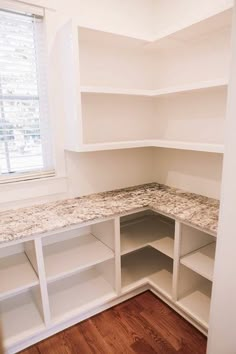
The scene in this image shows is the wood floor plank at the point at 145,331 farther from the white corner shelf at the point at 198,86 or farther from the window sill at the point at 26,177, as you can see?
the white corner shelf at the point at 198,86

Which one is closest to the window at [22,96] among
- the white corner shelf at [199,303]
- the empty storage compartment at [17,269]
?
the empty storage compartment at [17,269]

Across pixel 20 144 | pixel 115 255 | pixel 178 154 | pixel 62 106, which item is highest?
pixel 62 106

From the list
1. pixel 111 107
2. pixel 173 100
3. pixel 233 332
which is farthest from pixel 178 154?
pixel 233 332

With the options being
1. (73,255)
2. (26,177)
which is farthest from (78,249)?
(26,177)

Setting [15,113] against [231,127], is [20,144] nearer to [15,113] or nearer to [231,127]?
[15,113]

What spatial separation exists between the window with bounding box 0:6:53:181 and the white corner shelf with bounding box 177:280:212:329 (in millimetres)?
1462

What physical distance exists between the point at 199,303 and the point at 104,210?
97 centimetres

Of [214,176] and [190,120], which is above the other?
[190,120]

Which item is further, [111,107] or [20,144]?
[111,107]

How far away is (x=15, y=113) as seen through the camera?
65.2 inches

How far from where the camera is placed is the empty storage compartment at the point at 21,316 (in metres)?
1.51

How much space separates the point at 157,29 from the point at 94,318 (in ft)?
8.12

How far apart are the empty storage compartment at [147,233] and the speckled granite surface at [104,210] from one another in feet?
1.13

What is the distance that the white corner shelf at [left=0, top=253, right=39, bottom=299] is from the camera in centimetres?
141
